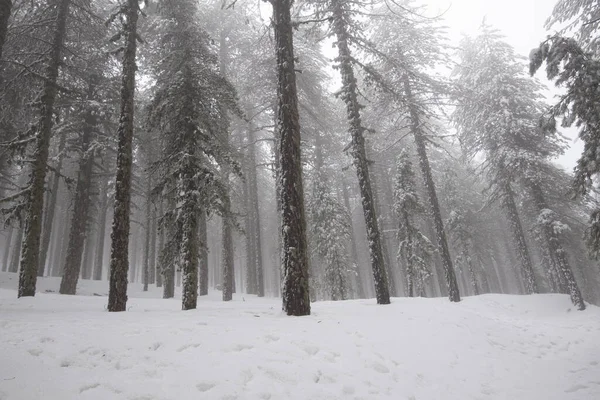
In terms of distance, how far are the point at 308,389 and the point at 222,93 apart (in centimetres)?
954

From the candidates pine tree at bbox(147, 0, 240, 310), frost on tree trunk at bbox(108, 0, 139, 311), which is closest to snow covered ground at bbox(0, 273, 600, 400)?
frost on tree trunk at bbox(108, 0, 139, 311)

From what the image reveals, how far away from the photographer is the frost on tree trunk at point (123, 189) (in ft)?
26.2

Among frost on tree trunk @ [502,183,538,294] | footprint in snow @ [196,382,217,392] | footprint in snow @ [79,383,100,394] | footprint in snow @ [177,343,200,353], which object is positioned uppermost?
frost on tree trunk @ [502,183,538,294]

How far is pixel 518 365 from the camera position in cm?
652

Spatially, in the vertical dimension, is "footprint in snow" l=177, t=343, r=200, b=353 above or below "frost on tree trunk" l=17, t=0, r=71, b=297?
below

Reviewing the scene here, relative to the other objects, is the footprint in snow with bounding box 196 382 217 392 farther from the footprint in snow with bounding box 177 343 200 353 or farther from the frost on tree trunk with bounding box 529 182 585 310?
the frost on tree trunk with bounding box 529 182 585 310

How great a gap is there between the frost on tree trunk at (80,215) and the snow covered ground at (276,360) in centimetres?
666

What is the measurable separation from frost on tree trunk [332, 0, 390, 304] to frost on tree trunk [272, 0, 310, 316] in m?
4.23

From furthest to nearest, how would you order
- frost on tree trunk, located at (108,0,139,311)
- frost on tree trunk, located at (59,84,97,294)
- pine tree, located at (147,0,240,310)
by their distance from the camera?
frost on tree trunk, located at (59,84,97,294) < pine tree, located at (147,0,240,310) < frost on tree trunk, located at (108,0,139,311)

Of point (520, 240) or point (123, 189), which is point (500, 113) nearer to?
point (520, 240)

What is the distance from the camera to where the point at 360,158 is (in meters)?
12.0

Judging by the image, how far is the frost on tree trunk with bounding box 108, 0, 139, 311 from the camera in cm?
800

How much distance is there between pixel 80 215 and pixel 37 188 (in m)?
4.76

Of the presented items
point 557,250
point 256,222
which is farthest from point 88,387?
point 557,250
